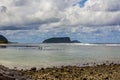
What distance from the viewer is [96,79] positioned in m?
25.8

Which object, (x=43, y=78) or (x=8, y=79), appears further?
(x=43, y=78)

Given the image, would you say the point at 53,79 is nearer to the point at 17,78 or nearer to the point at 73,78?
the point at 73,78

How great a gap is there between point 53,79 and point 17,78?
9.86 meters

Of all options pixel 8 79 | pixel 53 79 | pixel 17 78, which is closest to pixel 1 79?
pixel 8 79

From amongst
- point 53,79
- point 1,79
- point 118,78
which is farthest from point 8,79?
point 118,78

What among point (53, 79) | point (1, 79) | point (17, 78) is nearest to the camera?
point (1, 79)

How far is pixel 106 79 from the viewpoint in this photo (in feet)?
85.3

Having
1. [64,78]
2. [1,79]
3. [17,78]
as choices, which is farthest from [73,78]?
[1,79]

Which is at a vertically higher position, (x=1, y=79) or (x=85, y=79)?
(x=1, y=79)

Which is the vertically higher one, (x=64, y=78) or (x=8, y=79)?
(x=8, y=79)

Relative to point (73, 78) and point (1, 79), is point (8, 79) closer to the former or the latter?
point (1, 79)

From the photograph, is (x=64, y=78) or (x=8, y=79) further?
(x=64, y=78)

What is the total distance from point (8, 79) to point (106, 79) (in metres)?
13.1

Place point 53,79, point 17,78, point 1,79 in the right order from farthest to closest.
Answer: point 53,79 < point 17,78 < point 1,79
